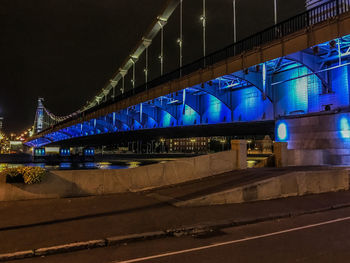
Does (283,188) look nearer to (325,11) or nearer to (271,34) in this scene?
(271,34)

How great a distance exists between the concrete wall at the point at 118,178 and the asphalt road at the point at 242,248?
6.41m

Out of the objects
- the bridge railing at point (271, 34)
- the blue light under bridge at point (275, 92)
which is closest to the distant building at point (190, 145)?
the bridge railing at point (271, 34)

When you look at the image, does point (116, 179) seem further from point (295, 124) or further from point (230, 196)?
point (295, 124)

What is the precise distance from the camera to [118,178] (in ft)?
45.4

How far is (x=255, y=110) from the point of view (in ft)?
84.8

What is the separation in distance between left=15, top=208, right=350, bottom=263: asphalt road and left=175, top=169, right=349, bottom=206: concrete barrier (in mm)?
2938

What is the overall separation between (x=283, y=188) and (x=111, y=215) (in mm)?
7265

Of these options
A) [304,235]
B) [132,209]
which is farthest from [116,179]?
[304,235]

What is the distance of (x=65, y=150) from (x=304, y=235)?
86040mm

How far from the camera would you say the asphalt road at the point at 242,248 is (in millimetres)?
5895

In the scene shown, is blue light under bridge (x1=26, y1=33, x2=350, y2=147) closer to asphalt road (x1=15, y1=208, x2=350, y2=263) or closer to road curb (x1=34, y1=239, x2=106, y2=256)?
asphalt road (x1=15, y1=208, x2=350, y2=263)

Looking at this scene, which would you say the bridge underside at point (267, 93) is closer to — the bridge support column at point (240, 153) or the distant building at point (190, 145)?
the bridge support column at point (240, 153)

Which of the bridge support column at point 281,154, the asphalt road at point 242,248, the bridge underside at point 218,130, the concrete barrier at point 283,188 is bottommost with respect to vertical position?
the asphalt road at point 242,248

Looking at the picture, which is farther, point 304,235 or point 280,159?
point 280,159
